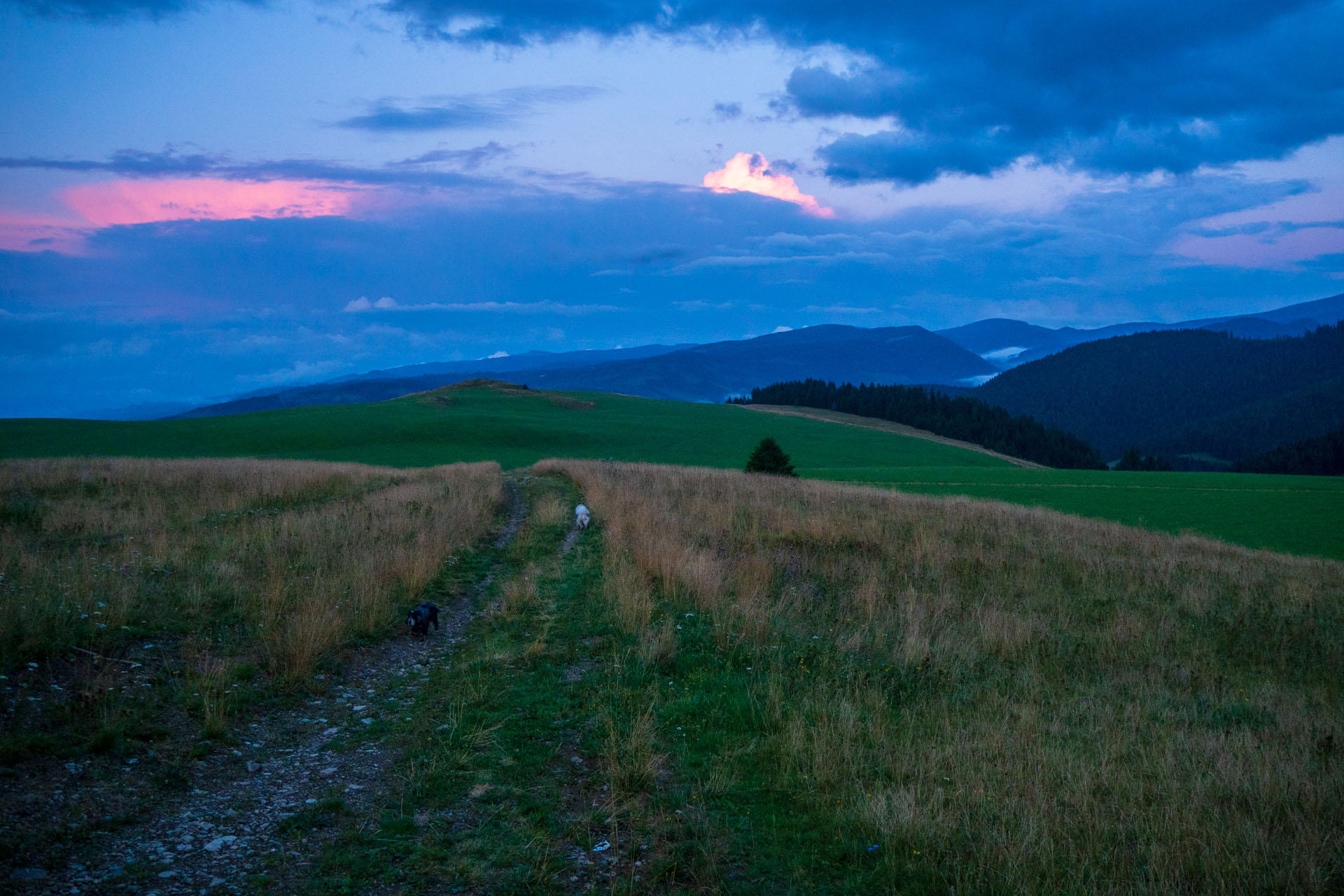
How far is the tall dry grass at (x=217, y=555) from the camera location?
7059 millimetres

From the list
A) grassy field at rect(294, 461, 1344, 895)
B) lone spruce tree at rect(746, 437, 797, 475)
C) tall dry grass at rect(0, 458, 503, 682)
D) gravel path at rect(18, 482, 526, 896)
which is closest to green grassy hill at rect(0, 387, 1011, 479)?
lone spruce tree at rect(746, 437, 797, 475)

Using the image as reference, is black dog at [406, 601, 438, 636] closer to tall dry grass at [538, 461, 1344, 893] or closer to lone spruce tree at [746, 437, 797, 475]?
tall dry grass at [538, 461, 1344, 893]

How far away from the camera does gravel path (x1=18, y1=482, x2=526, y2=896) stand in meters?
3.69

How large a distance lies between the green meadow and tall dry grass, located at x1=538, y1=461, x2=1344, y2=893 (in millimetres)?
12512

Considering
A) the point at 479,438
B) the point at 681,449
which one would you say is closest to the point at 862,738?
the point at 681,449

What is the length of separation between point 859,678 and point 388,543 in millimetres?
8739

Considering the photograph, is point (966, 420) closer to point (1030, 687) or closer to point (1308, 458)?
point (1308, 458)

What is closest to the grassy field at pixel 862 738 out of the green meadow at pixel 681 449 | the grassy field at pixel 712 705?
the grassy field at pixel 712 705

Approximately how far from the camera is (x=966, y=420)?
12006 cm

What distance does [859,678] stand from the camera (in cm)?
703

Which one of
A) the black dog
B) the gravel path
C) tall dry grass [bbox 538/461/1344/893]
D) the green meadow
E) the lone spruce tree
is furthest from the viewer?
the lone spruce tree

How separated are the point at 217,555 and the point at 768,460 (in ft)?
80.8

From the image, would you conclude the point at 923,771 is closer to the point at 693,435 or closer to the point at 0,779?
the point at 0,779

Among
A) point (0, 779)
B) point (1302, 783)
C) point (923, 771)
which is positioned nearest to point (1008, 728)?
point (923, 771)
